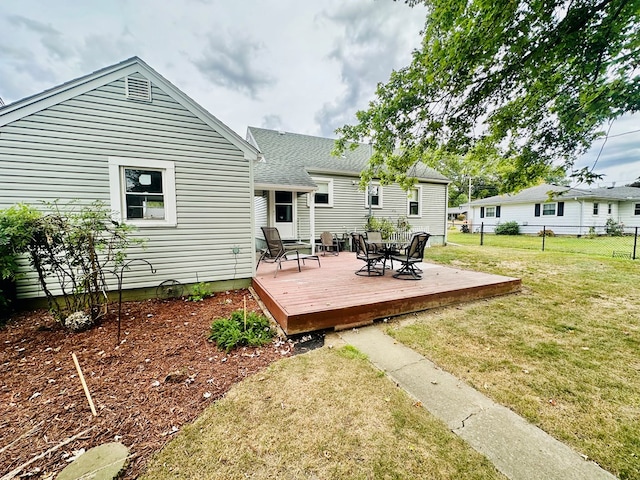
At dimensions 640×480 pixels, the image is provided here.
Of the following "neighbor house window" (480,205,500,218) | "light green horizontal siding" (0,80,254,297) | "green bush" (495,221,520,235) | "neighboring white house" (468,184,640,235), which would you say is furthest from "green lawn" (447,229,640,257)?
"light green horizontal siding" (0,80,254,297)

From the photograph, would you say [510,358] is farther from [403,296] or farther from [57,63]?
[57,63]

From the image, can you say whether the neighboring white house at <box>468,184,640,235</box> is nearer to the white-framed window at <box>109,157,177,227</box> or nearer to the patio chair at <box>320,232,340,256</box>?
the patio chair at <box>320,232,340,256</box>

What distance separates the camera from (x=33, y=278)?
14.2 ft

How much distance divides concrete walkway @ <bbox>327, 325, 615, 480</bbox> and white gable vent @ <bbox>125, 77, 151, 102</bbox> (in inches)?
237

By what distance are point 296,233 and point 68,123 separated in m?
6.78

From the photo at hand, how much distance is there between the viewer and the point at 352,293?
4.38m

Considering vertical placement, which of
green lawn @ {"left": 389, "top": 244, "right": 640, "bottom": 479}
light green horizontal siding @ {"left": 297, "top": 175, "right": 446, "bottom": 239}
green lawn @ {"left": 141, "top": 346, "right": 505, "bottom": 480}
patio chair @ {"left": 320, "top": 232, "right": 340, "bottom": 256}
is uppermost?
light green horizontal siding @ {"left": 297, "top": 175, "right": 446, "bottom": 239}

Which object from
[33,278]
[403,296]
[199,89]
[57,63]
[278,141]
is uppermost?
[199,89]

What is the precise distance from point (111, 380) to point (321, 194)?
29.5ft

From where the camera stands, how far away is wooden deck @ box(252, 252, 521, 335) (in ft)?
11.7

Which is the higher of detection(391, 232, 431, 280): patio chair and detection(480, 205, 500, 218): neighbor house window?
detection(480, 205, 500, 218): neighbor house window

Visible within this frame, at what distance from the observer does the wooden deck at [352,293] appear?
141 inches

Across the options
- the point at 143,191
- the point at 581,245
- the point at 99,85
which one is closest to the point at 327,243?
the point at 143,191

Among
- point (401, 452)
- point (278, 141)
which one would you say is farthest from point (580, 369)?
point (278, 141)
